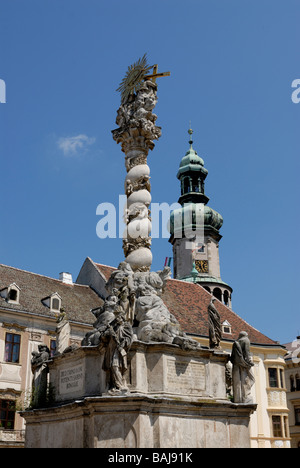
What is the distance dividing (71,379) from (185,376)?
7.67 ft

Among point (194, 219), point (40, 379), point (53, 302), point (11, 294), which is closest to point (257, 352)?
point (53, 302)

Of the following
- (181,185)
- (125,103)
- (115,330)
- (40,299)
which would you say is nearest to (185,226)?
(181,185)

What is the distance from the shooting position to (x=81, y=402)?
34.7 feet

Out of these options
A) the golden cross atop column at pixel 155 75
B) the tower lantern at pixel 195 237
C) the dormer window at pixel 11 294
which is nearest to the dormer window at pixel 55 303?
the dormer window at pixel 11 294

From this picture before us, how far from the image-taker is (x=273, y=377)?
41.3 m

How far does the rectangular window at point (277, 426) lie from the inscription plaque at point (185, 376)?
30.5 meters

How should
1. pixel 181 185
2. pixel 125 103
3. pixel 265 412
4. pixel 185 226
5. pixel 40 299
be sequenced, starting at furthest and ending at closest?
1. pixel 181 185
2. pixel 185 226
3. pixel 265 412
4. pixel 40 299
5. pixel 125 103

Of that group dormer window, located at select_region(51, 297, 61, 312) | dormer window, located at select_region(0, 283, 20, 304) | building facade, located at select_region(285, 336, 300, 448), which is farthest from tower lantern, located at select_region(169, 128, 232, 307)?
dormer window, located at select_region(0, 283, 20, 304)

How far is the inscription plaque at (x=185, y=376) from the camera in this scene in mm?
11320

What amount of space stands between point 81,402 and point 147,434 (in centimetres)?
135

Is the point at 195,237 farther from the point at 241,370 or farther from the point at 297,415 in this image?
the point at 241,370

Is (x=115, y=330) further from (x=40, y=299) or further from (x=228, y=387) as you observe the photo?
(x=40, y=299)
